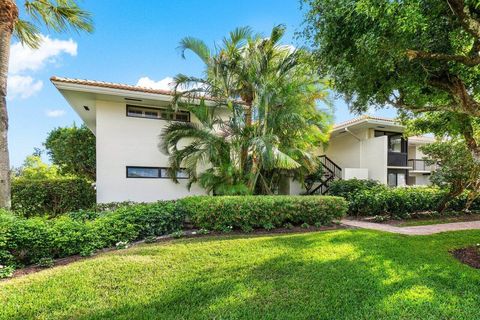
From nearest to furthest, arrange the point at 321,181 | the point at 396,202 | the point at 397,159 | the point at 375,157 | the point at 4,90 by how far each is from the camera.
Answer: the point at 4,90 < the point at 396,202 < the point at 321,181 < the point at 375,157 < the point at 397,159

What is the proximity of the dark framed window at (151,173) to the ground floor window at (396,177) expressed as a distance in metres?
14.1

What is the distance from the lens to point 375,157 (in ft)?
55.7

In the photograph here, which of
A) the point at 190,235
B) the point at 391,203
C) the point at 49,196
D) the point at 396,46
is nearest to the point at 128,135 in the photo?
the point at 49,196

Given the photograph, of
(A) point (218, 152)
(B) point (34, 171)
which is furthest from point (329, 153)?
(B) point (34, 171)

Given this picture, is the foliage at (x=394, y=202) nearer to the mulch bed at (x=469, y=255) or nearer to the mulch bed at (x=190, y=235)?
the mulch bed at (x=190, y=235)

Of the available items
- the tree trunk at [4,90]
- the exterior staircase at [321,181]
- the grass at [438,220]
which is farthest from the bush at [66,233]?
the exterior staircase at [321,181]

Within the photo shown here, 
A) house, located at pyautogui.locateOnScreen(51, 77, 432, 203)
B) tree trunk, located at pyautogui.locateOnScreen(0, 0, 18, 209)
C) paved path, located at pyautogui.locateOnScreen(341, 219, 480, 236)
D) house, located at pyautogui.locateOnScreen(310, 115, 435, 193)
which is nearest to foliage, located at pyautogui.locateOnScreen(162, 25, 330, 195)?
house, located at pyautogui.locateOnScreen(51, 77, 432, 203)

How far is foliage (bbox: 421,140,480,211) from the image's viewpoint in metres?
10.7

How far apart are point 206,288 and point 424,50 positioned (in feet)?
20.1

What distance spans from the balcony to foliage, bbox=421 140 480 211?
495 cm

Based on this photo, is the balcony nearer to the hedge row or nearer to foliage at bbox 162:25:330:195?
the hedge row

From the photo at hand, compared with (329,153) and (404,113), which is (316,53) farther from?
(329,153)

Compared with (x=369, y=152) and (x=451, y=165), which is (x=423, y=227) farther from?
(x=369, y=152)

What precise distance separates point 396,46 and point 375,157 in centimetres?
1360
